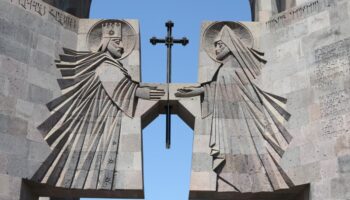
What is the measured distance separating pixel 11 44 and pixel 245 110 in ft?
19.8

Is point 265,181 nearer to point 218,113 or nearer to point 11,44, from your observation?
point 218,113

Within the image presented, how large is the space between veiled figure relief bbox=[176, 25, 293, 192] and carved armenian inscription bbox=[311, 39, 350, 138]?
3.36 feet

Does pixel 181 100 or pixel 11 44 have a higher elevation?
pixel 11 44

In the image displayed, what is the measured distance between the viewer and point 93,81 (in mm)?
16203

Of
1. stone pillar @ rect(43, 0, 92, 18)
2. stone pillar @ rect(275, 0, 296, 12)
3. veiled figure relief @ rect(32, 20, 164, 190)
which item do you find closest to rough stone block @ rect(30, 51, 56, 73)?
veiled figure relief @ rect(32, 20, 164, 190)

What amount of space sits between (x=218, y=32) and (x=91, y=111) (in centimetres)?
408

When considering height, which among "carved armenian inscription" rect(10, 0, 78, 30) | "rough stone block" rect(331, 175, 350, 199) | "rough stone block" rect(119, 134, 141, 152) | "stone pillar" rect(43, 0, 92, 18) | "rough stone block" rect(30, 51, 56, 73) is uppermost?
"stone pillar" rect(43, 0, 92, 18)

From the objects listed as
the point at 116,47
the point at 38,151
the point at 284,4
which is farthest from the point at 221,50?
the point at 38,151

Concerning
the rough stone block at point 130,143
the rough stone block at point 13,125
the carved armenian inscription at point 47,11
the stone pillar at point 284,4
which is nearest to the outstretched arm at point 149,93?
the rough stone block at point 130,143

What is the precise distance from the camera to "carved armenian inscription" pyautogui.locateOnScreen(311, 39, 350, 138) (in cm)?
1450

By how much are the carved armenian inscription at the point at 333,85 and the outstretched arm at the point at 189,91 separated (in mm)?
2846

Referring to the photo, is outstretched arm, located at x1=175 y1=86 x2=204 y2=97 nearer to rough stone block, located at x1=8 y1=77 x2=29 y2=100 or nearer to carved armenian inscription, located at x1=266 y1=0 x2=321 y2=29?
carved armenian inscription, located at x1=266 y1=0 x2=321 y2=29

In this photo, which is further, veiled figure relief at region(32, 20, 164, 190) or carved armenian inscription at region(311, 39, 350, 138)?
veiled figure relief at region(32, 20, 164, 190)

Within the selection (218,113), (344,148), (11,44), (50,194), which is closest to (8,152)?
(50,194)
